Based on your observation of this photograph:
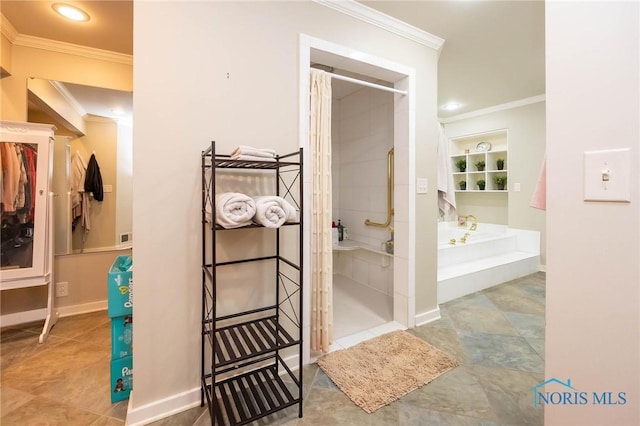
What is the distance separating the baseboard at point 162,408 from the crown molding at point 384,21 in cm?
247

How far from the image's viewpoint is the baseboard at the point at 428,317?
2.30m

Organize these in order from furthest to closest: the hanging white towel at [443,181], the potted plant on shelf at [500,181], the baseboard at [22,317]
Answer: the potted plant on shelf at [500,181]
the hanging white towel at [443,181]
the baseboard at [22,317]

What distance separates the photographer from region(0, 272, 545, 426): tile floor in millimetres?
1351

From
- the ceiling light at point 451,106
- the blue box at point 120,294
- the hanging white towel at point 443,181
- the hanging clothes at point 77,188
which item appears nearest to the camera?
the blue box at point 120,294

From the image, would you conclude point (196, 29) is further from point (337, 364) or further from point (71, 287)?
point (71, 287)

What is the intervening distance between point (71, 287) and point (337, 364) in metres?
2.42

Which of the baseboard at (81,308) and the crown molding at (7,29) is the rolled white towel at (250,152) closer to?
the crown molding at (7,29)

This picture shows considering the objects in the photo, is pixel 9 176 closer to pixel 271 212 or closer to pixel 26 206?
pixel 26 206

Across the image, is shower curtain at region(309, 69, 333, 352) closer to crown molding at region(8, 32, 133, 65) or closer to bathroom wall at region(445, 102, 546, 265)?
crown molding at region(8, 32, 133, 65)

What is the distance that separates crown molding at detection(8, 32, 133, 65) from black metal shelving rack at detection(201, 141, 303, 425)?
1.81 m

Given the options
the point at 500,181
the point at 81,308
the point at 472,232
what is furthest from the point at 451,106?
the point at 81,308

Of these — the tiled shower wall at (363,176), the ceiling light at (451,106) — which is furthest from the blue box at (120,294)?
the ceiling light at (451,106)

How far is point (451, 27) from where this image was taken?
215cm

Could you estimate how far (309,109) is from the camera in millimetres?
1772
